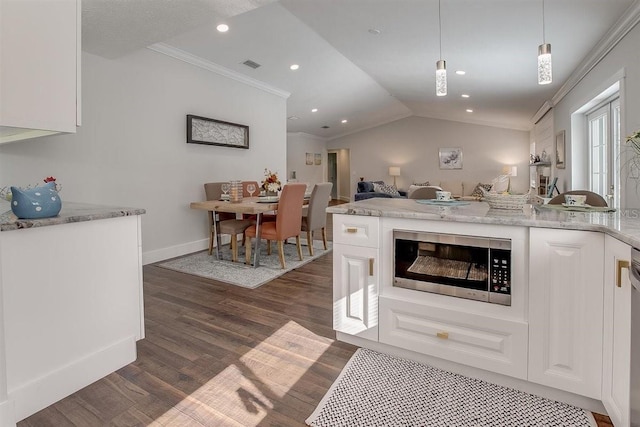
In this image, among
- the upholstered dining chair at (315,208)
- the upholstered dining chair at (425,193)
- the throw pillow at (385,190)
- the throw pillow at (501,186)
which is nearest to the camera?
the throw pillow at (501,186)

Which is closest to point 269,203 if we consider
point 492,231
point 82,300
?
point 82,300

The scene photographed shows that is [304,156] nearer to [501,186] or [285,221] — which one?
[285,221]

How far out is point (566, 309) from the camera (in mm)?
1524

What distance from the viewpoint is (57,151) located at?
3.26 m

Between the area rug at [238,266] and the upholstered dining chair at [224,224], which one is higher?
the upholstered dining chair at [224,224]

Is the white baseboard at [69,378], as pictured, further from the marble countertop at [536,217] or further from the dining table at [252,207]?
the dining table at [252,207]

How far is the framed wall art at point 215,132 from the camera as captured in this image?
4.57 m

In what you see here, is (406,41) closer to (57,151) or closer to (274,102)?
(274,102)

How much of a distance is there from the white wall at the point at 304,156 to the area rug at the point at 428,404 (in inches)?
383

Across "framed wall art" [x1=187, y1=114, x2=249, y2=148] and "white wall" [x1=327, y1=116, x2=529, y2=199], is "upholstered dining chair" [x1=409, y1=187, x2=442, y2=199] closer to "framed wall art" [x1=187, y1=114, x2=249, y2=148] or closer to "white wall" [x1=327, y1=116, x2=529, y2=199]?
"framed wall art" [x1=187, y1=114, x2=249, y2=148]

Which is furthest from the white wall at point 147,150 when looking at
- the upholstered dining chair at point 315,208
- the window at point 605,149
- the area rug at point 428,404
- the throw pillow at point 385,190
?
the throw pillow at point 385,190

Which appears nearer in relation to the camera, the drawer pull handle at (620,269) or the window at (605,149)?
the drawer pull handle at (620,269)

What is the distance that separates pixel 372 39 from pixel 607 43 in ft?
8.20

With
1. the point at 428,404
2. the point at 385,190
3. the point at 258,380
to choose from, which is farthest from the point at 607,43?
the point at 385,190
